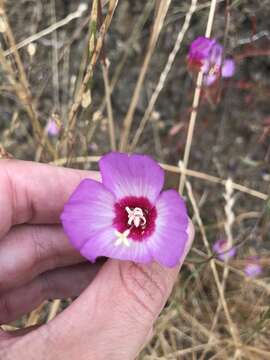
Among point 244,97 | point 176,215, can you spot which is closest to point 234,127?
point 244,97

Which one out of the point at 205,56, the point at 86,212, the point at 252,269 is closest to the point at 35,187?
the point at 86,212

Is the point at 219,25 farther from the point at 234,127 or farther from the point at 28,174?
the point at 28,174

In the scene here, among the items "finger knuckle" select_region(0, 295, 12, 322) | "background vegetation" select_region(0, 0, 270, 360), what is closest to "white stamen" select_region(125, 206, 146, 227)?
"finger knuckle" select_region(0, 295, 12, 322)

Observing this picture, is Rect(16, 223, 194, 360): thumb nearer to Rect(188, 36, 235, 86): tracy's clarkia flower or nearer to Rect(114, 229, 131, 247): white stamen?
Rect(114, 229, 131, 247): white stamen

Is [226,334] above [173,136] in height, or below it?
below

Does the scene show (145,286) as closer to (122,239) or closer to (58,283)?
(122,239)

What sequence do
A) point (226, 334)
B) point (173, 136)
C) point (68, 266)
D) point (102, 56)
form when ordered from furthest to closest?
point (173, 136), point (226, 334), point (68, 266), point (102, 56)
